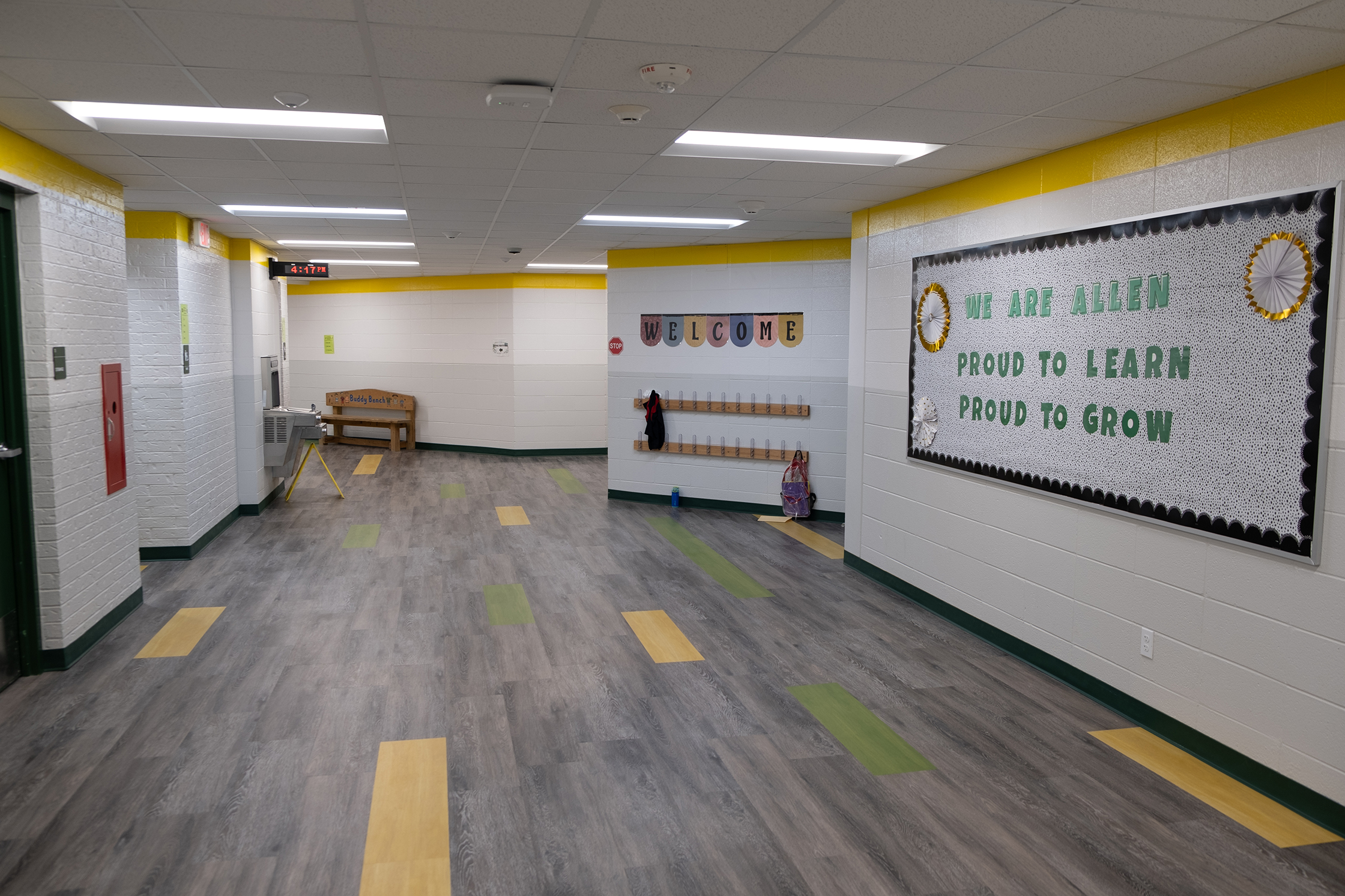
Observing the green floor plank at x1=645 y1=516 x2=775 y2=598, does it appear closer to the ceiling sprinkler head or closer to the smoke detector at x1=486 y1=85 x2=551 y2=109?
the smoke detector at x1=486 y1=85 x2=551 y2=109

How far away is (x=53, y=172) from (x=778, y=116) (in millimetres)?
3787

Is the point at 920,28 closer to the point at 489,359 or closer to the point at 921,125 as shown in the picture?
the point at 921,125

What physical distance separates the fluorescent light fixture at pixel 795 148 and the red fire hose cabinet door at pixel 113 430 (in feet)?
11.8

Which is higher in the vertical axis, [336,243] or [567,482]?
[336,243]

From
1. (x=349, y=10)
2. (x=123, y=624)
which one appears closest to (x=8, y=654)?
(x=123, y=624)

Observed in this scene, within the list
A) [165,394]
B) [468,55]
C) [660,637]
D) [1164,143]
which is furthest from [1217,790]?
[165,394]

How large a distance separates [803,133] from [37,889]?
4.20 metres

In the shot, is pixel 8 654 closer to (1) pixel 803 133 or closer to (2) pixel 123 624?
(2) pixel 123 624

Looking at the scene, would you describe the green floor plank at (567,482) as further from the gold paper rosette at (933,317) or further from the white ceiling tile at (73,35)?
the white ceiling tile at (73,35)

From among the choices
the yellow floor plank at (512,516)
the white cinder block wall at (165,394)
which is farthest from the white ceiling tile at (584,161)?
the yellow floor plank at (512,516)

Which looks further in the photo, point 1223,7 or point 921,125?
point 921,125

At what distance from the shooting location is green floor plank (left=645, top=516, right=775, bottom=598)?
6129mm

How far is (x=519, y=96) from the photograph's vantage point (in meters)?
3.41

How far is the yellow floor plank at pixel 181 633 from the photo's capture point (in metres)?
4.79
